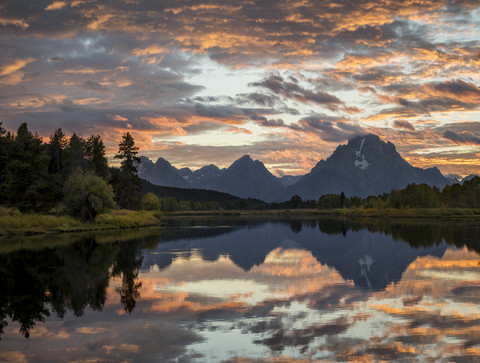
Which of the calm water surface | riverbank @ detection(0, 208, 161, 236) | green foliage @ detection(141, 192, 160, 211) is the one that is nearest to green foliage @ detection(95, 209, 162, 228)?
riverbank @ detection(0, 208, 161, 236)

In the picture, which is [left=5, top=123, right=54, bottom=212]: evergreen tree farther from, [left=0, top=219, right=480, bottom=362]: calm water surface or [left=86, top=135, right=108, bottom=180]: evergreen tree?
[left=86, top=135, right=108, bottom=180]: evergreen tree

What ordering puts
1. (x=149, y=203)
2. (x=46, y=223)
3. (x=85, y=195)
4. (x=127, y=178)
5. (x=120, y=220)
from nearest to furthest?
1. (x=46, y=223)
2. (x=85, y=195)
3. (x=120, y=220)
4. (x=127, y=178)
5. (x=149, y=203)

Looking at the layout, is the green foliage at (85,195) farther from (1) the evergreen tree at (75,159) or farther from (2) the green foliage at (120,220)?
(1) the evergreen tree at (75,159)

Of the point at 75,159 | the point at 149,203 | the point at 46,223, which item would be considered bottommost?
the point at 46,223

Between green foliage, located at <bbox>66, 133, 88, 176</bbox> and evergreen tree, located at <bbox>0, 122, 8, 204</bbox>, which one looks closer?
evergreen tree, located at <bbox>0, 122, 8, 204</bbox>

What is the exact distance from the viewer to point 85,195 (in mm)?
71812

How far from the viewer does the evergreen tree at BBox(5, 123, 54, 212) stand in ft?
225

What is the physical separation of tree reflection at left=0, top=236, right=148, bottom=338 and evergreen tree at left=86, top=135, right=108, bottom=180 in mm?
83452

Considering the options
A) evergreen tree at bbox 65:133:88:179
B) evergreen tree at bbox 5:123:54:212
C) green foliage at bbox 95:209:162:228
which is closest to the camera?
evergreen tree at bbox 5:123:54:212

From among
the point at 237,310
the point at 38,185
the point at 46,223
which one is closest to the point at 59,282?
the point at 237,310

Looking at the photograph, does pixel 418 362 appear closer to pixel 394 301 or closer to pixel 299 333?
pixel 299 333

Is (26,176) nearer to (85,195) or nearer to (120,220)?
(85,195)

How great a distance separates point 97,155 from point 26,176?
54.6 metres

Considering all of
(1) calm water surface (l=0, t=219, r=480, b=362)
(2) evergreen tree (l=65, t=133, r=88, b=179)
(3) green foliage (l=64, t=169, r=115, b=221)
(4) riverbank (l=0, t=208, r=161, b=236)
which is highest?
(2) evergreen tree (l=65, t=133, r=88, b=179)
